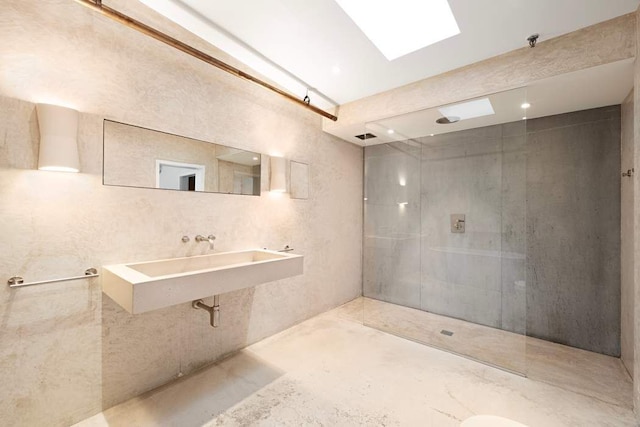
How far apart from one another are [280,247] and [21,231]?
1882mm

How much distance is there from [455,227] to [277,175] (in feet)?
7.13

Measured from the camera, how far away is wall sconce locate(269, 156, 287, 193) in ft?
8.84

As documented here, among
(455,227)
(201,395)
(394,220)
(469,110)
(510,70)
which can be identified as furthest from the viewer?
(394,220)

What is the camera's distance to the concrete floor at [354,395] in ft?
5.54

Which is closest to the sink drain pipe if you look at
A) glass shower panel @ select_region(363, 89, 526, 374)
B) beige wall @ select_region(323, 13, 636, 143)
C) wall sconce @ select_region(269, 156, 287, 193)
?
wall sconce @ select_region(269, 156, 287, 193)

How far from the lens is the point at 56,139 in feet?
4.72

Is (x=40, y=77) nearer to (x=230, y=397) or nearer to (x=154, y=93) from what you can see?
(x=154, y=93)

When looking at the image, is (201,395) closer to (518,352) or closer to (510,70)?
(518,352)

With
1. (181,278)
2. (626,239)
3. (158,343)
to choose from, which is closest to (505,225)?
(626,239)

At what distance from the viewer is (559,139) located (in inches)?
108

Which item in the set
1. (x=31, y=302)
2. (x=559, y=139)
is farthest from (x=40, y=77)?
(x=559, y=139)

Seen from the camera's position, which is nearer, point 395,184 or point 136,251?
point 136,251

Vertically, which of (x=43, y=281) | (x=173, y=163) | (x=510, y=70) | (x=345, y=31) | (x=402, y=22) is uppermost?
(x=402, y=22)

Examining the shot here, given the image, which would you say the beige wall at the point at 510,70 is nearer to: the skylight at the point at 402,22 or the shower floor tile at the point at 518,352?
the skylight at the point at 402,22
